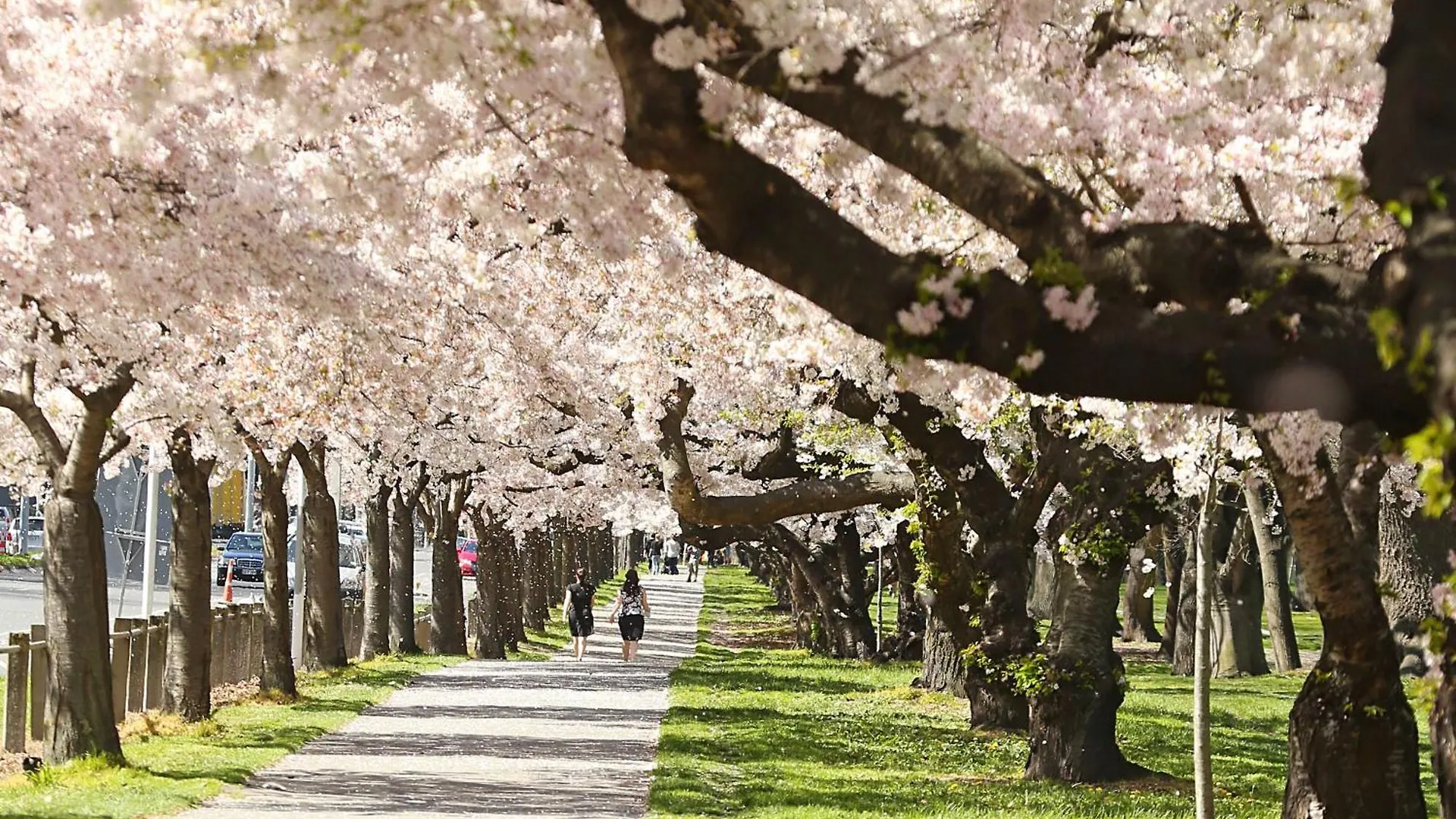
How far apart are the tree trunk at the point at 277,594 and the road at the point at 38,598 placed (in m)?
2.76

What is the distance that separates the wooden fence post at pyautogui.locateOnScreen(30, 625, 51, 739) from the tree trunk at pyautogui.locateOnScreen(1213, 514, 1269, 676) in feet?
69.5

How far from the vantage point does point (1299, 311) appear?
17.1ft

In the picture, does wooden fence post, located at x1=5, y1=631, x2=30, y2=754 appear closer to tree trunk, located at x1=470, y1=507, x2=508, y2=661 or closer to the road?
the road

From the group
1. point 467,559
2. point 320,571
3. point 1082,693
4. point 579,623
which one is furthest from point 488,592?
point 467,559

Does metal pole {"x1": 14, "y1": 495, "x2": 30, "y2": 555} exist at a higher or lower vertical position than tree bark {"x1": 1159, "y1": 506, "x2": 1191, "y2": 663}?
higher

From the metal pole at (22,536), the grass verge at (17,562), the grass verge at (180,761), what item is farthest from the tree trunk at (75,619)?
the metal pole at (22,536)

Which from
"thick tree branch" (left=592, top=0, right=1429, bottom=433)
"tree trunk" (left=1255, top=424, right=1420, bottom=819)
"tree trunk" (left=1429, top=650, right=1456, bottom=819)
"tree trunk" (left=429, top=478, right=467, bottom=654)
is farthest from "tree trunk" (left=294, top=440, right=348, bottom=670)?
"thick tree branch" (left=592, top=0, right=1429, bottom=433)

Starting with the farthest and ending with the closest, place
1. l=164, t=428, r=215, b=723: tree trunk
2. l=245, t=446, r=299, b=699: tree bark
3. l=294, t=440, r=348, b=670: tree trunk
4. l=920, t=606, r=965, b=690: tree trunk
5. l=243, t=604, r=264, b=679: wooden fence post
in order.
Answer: l=294, t=440, r=348, b=670: tree trunk
l=920, t=606, r=965, b=690: tree trunk
l=243, t=604, r=264, b=679: wooden fence post
l=245, t=446, r=299, b=699: tree bark
l=164, t=428, r=215, b=723: tree trunk

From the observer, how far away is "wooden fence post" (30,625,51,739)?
15.9 metres

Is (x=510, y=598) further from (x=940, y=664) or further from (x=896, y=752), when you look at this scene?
(x=896, y=752)

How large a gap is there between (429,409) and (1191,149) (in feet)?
44.9

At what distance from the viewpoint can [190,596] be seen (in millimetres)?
19031

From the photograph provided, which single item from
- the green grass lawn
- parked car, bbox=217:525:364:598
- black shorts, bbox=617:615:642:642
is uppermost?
parked car, bbox=217:525:364:598

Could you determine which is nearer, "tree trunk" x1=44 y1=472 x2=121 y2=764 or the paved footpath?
the paved footpath
